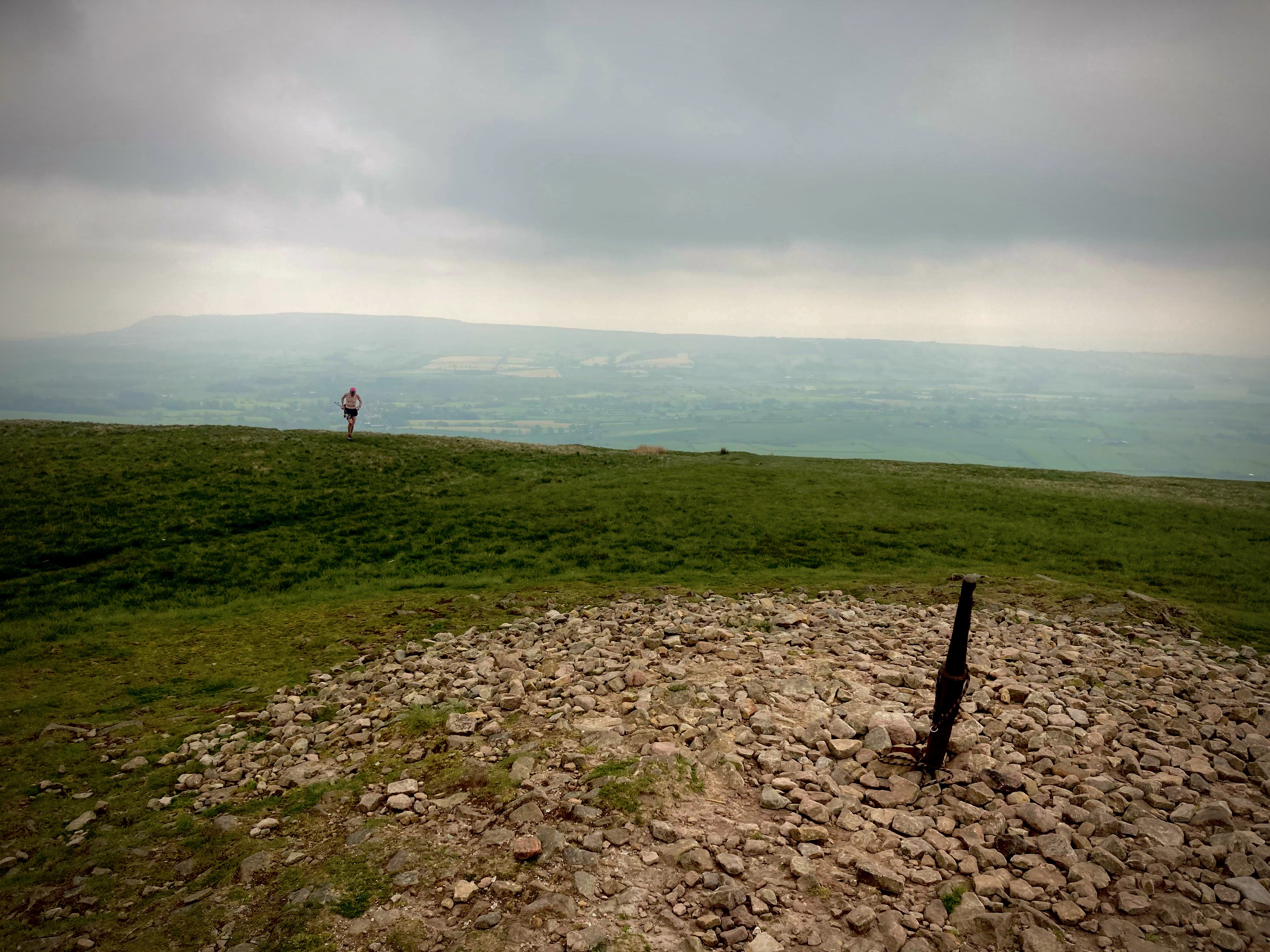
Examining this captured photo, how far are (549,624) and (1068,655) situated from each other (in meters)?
11.6

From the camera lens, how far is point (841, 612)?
15.6m

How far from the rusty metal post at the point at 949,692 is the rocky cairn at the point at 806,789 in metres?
0.30

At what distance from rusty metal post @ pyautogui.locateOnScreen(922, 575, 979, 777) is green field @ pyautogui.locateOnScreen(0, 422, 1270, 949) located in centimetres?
926

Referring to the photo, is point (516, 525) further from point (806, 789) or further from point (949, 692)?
point (949, 692)

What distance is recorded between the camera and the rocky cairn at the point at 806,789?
6.32 metres

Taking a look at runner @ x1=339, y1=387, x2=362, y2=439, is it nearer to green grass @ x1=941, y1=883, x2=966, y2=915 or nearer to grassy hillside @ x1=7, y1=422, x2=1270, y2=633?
grassy hillside @ x1=7, y1=422, x2=1270, y2=633

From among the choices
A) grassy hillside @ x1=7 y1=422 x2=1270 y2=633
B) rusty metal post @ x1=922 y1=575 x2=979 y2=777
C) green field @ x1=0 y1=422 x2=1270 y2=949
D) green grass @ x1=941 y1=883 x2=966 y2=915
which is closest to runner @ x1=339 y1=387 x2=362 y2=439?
green field @ x1=0 y1=422 x2=1270 y2=949

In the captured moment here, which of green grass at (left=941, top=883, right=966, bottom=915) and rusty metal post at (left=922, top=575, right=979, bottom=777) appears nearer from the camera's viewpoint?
green grass at (left=941, top=883, right=966, bottom=915)

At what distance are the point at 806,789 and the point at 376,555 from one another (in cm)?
1818

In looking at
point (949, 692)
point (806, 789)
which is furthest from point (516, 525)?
point (949, 692)

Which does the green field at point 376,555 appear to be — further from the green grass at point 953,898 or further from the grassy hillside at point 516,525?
the green grass at point 953,898

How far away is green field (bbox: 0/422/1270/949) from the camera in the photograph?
444 inches

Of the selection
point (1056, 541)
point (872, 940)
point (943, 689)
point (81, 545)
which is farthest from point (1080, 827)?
point (81, 545)

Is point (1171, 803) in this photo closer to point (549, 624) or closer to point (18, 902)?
point (549, 624)
